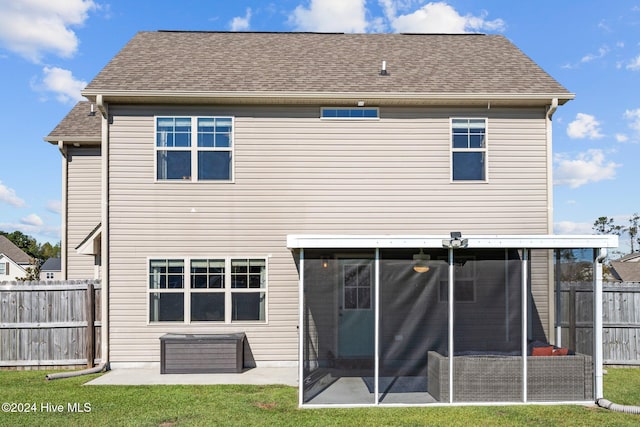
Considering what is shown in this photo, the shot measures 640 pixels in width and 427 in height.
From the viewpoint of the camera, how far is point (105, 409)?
6.46 meters

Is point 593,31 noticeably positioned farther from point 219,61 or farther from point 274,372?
point 274,372

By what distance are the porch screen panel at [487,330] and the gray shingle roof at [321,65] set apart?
161 inches

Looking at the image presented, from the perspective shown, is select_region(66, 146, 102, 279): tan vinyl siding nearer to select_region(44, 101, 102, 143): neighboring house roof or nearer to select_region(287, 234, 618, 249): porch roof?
select_region(44, 101, 102, 143): neighboring house roof

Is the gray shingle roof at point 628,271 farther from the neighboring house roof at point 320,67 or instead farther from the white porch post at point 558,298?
the white porch post at point 558,298

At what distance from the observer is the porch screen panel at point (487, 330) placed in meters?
6.67

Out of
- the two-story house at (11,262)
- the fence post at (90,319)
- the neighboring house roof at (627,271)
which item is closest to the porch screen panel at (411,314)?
the fence post at (90,319)

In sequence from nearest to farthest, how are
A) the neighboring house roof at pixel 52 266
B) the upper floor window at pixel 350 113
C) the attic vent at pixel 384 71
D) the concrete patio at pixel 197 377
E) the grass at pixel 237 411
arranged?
the grass at pixel 237 411 < the concrete patio at pixel 197 377 < the upper floor window at pixel 350 113 < the attic vent at pixel 384 71 < the neighboring house roof at pixel 52 266

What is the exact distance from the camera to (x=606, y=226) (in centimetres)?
7144

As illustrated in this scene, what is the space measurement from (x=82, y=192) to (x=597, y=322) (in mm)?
10925

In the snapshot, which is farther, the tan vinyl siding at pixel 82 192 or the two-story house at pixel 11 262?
the two-story house at pixel 11 262

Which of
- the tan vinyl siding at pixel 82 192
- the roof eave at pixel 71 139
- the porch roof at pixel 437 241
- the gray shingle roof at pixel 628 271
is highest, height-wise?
the roof eave at pixel 71 139

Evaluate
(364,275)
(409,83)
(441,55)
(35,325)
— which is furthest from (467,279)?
(35,325)

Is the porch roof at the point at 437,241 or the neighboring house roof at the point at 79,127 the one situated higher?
the neighboring house roof at the point at 79,127

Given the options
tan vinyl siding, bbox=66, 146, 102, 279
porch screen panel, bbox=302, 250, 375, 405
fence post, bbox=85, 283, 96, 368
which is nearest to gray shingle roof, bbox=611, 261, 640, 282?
porch screen panel, bbox=302, 250, 375, 405
